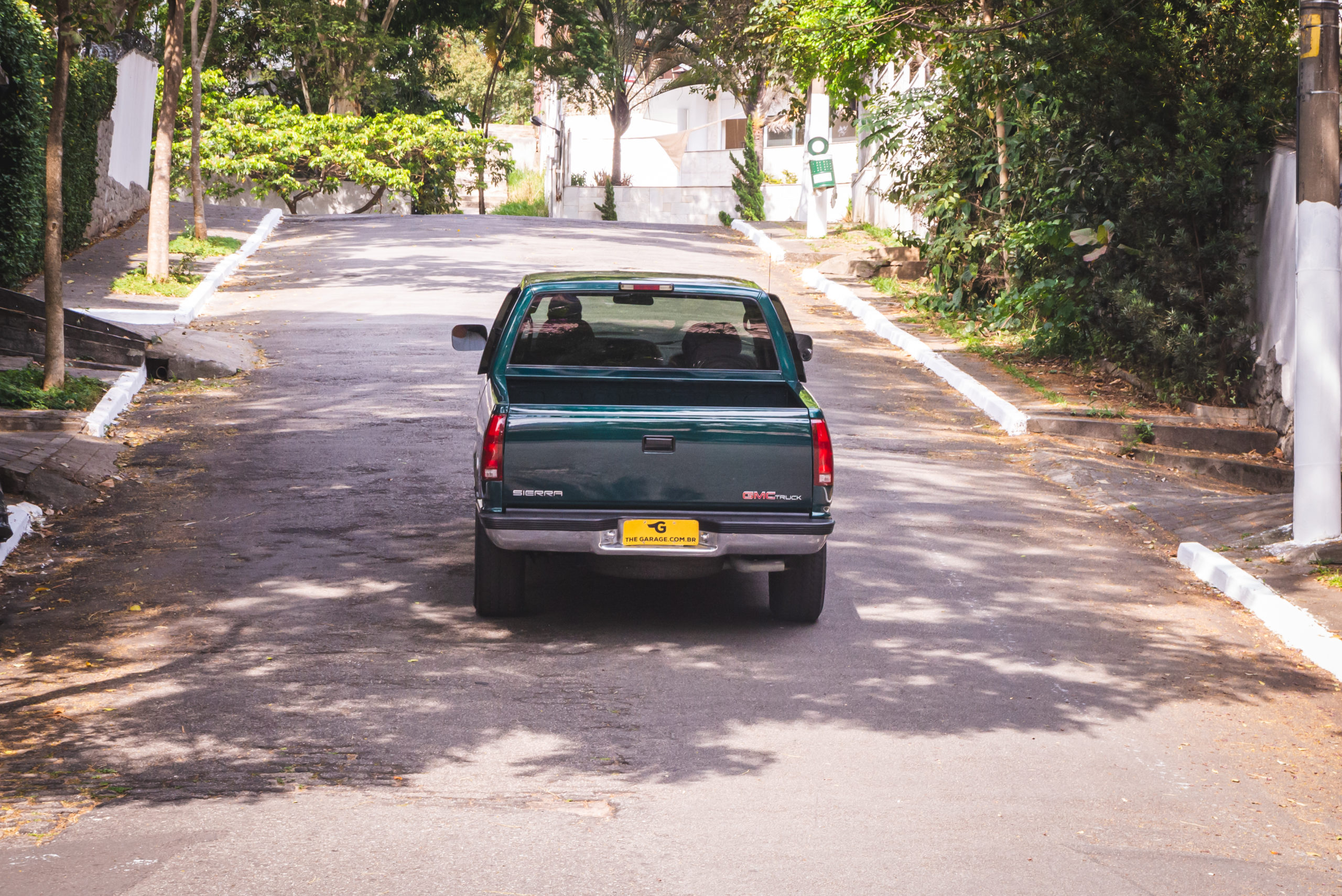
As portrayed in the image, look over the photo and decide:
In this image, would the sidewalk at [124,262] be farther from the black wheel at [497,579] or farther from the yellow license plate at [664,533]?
the yellow license plate at [664,533]

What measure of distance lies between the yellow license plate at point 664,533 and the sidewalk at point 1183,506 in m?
3.58

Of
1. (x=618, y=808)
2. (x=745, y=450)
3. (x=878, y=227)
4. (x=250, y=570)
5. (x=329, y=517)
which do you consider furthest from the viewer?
(x=878, y=227)

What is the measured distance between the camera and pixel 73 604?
25.4ft

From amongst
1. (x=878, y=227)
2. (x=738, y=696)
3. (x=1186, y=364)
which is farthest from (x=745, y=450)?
(x=878, y=227)

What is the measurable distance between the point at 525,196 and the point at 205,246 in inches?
1547

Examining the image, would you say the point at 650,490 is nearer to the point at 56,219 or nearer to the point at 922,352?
the point at 56,219

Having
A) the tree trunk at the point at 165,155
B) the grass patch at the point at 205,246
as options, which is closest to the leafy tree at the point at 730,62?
the grass patch at the point at 205,246

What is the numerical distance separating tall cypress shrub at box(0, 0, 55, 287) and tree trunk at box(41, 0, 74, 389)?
517cm

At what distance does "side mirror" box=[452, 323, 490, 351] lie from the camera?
8758mm

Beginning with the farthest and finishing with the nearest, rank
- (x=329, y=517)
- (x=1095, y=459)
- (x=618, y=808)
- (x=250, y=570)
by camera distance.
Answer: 1. (x=1095, y=459)
2. (x=329, y=517)
3. (x=250, y=570)
4. (x=618, y=808)

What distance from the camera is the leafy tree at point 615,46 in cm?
4900

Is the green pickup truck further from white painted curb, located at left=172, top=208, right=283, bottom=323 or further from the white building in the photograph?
the white building

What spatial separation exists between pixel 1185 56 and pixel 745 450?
28.9 ft

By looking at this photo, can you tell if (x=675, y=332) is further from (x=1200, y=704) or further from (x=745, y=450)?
(x=1200, y=704)
